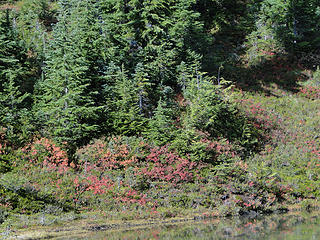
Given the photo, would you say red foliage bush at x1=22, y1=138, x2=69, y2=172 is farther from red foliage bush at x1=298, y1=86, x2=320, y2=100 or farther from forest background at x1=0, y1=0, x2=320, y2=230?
red foliage bush at x1=298, y1=86, x2=320, y2=100

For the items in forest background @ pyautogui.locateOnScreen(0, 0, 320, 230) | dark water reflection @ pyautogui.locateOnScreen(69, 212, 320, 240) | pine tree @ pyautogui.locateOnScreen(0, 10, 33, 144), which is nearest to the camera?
dark water reflection @ pyautogui.locateOnScreen(69, 212, 320, 240)

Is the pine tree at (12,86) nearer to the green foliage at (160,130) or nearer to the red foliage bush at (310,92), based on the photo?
the green foliage at (160,130)

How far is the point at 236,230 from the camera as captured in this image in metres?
16.1

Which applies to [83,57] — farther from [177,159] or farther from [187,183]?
[187,183]

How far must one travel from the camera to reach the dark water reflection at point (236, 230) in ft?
48.4

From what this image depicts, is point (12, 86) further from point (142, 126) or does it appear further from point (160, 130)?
point (160, 130)

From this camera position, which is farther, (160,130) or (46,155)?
(160,130)

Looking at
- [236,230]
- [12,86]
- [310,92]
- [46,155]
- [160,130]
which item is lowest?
[46,155]

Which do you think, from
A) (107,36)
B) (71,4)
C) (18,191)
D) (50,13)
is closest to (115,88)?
(107,36)

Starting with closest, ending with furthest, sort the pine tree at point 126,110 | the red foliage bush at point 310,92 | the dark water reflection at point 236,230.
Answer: the dark water reflection at point 236,230 < the pine tree at point 126,110 < the red foliage bush at point 310,92

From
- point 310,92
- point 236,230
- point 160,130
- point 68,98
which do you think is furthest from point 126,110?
point 310,92

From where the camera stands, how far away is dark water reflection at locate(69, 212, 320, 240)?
14.8m

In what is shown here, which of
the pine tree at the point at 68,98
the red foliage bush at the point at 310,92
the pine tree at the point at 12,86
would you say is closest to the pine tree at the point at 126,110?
the pine tree at the point at 68,98

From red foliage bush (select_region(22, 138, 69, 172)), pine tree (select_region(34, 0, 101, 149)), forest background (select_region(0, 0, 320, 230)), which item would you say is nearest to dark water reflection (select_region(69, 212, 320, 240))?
forest background (select_region(0, 0, 320, 230))
